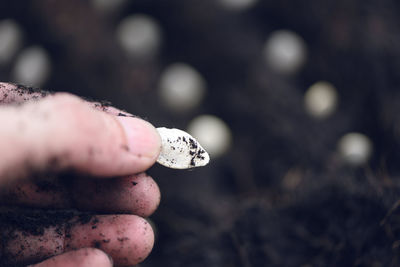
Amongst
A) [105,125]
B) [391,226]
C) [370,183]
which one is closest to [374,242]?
[391,226]

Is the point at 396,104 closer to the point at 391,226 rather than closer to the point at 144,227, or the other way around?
the point at 391,226

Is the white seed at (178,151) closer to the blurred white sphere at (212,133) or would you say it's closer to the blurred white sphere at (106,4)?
the blurred white sphere at (212,133)

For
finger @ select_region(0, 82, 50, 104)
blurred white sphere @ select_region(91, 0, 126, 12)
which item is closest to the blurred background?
blurred white sphere @ select_region(91, 0, 126, 12)

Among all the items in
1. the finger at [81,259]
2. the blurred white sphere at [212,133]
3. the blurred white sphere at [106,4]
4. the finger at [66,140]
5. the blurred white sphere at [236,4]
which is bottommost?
the blurred white sphere at [212,133]

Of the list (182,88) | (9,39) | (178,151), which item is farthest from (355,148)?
(9,39)

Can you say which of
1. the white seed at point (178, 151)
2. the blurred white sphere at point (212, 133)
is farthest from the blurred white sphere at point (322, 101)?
the white seed at point (178, 151)

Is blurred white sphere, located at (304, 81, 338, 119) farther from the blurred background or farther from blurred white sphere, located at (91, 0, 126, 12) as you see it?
blurred white sphere, located at (91, 0, 126, 12)
